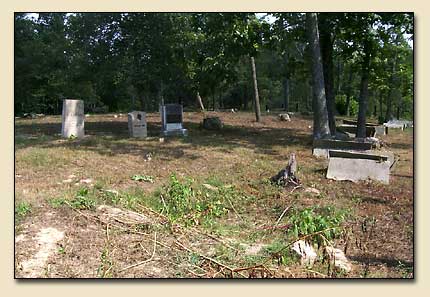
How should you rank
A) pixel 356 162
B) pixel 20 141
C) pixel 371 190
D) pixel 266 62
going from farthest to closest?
pixel 266 62 → pixel 20 141 → pixel 356 162 → pixel 371 190

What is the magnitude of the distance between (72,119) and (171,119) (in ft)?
9.99

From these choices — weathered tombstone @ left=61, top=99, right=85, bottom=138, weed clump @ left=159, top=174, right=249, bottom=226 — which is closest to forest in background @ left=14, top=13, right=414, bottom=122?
weathered tombstone @ left=61, top=99, right=85, bottom=138

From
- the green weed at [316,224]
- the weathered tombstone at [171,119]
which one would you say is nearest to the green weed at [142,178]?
the green weed at [316,224]

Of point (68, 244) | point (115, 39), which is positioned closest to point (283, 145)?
point (115, 39)

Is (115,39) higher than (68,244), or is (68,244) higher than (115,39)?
(115,39)

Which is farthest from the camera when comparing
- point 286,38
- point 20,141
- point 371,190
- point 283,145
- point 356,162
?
point 286,38

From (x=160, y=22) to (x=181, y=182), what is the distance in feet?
22.5

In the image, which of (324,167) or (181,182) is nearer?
(181,182)

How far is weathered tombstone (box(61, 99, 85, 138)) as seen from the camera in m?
11.7

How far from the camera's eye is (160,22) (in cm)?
1287

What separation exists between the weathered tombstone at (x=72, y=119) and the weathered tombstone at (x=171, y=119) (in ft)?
8.32

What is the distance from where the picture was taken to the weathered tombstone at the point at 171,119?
13273 millimetres

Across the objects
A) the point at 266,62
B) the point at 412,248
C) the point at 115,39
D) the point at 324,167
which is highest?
the point at 266,62

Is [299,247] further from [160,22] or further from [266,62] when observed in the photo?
[266,62]
